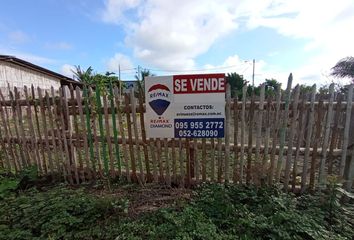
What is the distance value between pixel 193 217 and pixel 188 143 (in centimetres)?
136

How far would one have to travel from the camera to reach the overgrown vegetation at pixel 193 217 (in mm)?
2541

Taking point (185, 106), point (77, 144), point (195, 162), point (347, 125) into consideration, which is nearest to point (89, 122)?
point (77, 144)

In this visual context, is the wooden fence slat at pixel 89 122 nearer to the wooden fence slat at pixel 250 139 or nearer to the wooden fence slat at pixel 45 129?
the wooden fence slat at pixel 45 129

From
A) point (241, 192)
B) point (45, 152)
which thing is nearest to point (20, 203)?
point (45, 152)

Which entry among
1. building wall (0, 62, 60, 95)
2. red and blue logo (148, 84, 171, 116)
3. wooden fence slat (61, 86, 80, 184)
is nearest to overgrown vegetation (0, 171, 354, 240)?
wooden fence slat (61, 86, 80, 184)

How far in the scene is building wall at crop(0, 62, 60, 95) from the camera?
14.0 meters

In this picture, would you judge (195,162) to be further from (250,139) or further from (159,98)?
(159,98)

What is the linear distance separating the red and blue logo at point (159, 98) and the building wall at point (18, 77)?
1151 centimetres

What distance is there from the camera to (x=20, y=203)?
11.0 feet

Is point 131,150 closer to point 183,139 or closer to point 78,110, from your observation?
point 183,139

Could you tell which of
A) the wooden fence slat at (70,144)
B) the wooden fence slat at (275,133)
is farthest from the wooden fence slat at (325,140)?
the wooden fence slat at (70,144)

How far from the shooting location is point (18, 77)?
1551 centimetres

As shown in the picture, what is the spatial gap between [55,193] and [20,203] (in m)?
0.46

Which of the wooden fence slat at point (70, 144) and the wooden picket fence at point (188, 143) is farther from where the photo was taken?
the wooden fence slat at point (70, 144)
